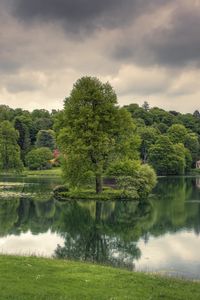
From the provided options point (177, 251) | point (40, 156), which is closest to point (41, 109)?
point (40, 156)

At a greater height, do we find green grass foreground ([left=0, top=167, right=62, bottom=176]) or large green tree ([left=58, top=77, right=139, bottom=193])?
large green tree ([left=58, top=77, right=139, bottom=193])

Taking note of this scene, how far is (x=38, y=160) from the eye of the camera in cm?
11625

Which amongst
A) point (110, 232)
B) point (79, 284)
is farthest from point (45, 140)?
point (79, 284)

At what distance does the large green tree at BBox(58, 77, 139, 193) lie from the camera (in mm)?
51156

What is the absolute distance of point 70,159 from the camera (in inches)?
2036

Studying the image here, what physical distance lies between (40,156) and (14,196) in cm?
6632

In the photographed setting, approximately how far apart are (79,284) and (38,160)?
4039 inches

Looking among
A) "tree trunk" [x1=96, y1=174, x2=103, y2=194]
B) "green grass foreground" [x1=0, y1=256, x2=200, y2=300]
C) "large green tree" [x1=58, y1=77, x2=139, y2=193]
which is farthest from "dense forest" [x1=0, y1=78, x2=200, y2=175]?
"green grass foreground" [x1=0, y1=256, x2=200, y2=300]

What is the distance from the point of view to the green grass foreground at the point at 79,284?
13688 millimetres

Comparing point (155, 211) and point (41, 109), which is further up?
point (41, 109)

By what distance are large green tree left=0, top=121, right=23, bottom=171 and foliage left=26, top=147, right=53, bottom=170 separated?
23.3 meters

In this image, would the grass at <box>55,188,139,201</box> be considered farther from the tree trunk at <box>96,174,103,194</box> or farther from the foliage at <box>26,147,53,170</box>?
the foliage at <box>26,147,53,170</box>

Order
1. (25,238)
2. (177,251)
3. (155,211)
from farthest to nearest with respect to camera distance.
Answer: (155,211), (25,238), (177,251)

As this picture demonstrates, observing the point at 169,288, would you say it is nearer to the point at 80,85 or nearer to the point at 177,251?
the point at 177,251
